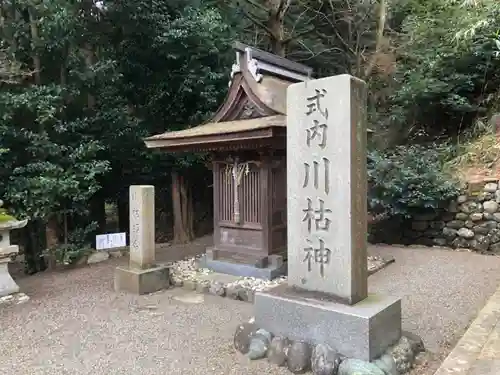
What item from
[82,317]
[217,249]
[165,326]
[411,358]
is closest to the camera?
[411,358]

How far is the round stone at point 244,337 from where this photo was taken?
3.93 metres

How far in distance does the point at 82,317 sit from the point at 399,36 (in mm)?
13502

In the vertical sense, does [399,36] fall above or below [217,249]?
above

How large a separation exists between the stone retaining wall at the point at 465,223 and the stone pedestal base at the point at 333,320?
5958 mm

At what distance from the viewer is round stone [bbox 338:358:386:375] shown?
316 centimetres

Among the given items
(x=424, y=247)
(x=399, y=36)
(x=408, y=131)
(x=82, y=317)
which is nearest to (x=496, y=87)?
(x=408, y=131)

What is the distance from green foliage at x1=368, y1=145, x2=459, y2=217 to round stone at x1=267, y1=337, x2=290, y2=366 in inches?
232

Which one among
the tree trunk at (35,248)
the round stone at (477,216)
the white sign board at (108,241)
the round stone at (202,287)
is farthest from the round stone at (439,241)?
the tree trunk at (35,248)

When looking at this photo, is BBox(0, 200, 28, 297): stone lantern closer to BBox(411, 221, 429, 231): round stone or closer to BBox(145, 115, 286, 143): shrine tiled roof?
BBox(145, 115, 286, 143): shrine tiled roof

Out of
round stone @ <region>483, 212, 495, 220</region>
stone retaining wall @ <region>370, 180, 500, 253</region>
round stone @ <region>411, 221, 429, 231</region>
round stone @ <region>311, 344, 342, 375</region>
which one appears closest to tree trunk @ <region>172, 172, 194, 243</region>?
stone retaining wall @ <region>370, 180, 500, 253</region>

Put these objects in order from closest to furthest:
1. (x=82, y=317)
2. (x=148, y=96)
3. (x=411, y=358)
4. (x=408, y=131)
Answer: (x=411, y=358) → (x=82, y=317) → (x=148, y=96) → (x=408, y=131)

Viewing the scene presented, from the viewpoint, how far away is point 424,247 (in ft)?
29.5

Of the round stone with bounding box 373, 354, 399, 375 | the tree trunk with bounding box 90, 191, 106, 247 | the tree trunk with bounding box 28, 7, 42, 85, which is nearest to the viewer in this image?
the round stone with bounding box 373, 354, 399, 375

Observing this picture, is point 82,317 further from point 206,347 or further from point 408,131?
point 408,131
